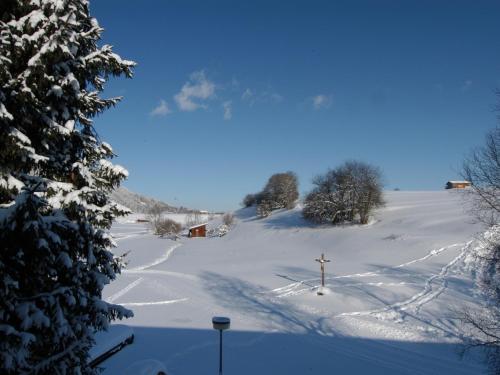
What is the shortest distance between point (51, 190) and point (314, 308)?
12.0 metres

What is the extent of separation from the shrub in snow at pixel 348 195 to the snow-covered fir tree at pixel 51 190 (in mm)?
34282

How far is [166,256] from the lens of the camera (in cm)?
3525

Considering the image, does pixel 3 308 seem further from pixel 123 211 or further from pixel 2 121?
pixel 123 211

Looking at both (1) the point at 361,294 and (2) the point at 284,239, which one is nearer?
(1) the point at 361,294

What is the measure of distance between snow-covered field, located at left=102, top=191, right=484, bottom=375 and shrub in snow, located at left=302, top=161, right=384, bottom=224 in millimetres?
6312

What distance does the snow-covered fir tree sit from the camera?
3750mm

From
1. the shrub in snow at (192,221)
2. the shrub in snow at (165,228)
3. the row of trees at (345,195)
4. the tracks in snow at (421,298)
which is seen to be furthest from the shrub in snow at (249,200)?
the tracks in snow at (421,298)

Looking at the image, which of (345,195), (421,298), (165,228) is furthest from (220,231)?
(421,298)

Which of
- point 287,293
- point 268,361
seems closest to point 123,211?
point 268,361

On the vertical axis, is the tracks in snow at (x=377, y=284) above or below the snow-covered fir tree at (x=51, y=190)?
below

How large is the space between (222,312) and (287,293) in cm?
375

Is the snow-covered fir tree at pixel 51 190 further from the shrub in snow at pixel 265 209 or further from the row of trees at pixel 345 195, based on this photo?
the shrub in snow at pixel 265 209

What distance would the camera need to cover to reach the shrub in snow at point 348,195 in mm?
37438

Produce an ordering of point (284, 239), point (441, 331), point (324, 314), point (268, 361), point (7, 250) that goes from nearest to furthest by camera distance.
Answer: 1. point (7, 250)
2. point (268, 361)
3. point (441, 331)
4. point (324, 314)
5. point (284, 239)
